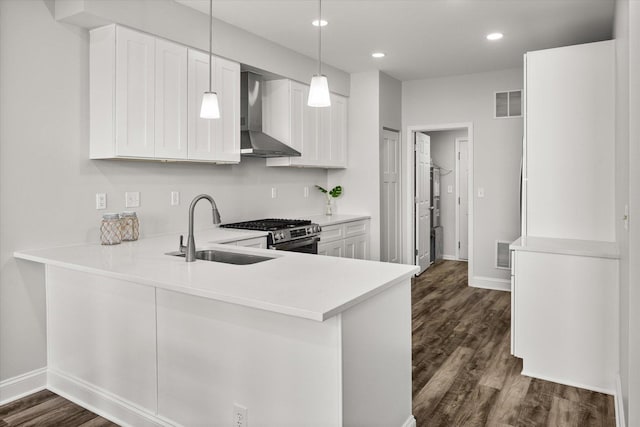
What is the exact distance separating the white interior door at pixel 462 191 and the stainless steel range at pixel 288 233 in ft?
12.6

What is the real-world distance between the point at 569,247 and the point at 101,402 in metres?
2.97

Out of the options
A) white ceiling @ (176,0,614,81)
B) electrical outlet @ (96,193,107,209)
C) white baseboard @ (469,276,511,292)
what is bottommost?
white baseboard @ (469,276,511,292)

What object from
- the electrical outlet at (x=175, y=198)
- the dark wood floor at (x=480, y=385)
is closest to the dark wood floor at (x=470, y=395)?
the dark wood floor at (x=480, y=385)

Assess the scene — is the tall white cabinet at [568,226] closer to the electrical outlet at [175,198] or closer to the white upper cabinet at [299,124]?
the white upper cabinet at [299,124]

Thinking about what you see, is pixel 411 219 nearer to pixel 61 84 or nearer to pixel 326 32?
pixel 326 32

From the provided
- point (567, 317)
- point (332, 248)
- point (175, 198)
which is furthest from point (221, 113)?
point (567, 317)

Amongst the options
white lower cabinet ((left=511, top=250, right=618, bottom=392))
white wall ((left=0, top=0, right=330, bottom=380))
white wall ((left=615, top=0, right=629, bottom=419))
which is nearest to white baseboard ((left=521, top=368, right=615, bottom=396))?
white lower cabinet ((left=511, top=250, right=618, bottom=392))

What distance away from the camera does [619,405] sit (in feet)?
7.97

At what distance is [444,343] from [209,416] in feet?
7.14

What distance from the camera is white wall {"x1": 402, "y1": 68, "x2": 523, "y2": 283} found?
17.4ft

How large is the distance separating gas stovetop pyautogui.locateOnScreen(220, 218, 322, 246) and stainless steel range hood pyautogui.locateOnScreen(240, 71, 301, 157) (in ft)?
2.08

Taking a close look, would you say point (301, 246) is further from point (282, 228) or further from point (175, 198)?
point (175, 198)

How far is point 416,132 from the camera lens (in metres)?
6.10

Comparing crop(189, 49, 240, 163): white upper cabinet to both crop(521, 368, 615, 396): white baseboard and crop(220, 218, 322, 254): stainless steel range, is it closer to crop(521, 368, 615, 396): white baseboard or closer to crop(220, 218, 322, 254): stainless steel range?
crop(220, 218, 322, 254): stainless steel range
